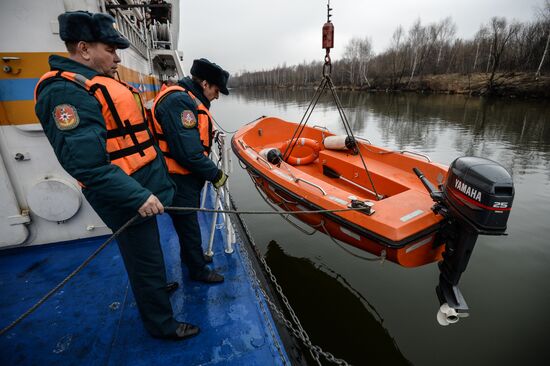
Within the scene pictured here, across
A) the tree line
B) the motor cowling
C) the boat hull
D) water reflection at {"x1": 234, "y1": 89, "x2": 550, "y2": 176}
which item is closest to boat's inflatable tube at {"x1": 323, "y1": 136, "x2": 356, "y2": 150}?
the boat hull

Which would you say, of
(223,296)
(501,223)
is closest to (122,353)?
(223,296)

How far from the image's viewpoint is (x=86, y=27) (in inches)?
47.3

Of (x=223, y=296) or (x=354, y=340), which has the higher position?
(x=223, y=296)

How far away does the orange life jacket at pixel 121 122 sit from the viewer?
123 centimetres

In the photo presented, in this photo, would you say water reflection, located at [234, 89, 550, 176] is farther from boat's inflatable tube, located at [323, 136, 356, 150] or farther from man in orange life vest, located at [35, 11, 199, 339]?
man in orange life vest, located at [35, 11, 199, 339]

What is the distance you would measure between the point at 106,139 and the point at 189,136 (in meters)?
0.52

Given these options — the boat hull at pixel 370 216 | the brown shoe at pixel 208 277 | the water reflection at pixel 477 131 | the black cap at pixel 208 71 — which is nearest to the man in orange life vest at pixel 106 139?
the black cap at pixel 208 71

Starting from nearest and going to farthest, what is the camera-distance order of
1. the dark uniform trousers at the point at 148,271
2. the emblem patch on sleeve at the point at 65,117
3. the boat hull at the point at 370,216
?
1. the emblem patch on sleeve at the point at 65,117
2. the dark uniform trousers at the point at 148,271
3. the boat hull at the point at 370,216

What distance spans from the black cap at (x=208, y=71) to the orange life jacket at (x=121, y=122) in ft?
1.73

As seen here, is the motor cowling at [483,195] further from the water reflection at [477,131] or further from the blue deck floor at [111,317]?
the water reflection at [477,131]

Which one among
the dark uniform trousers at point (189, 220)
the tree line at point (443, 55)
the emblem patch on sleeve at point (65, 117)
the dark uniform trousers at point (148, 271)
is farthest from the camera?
the tree line at point (443, 55)

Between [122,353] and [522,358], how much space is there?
3.32 m

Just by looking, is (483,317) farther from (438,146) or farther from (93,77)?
(438,146)

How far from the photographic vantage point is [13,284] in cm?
218
